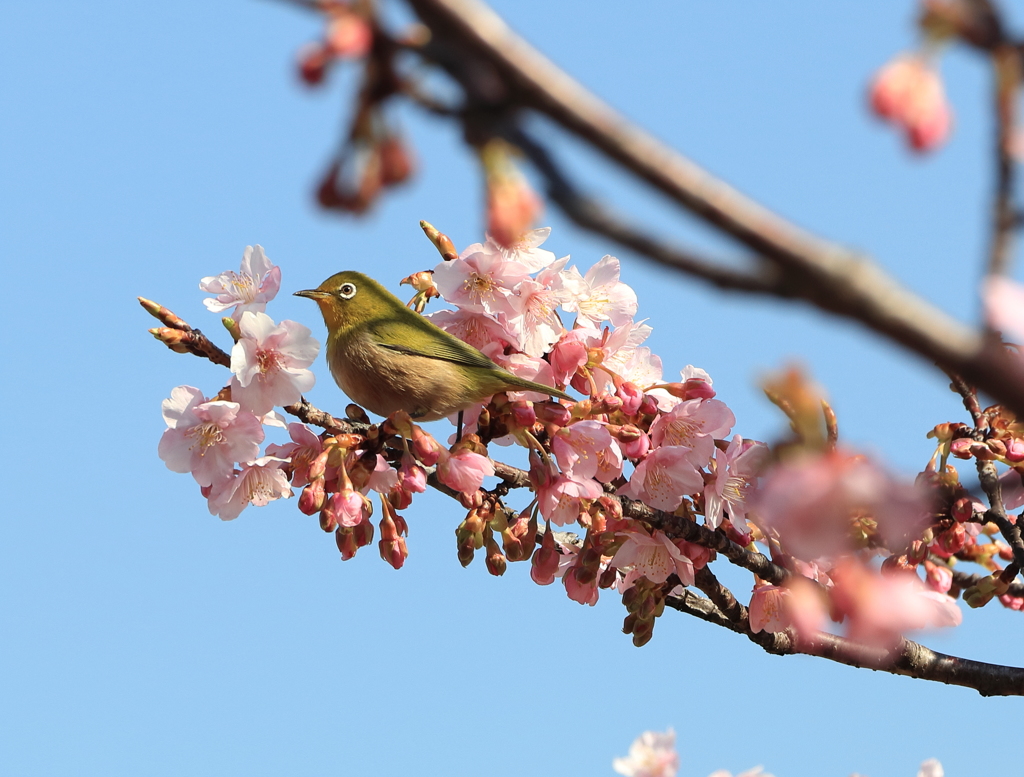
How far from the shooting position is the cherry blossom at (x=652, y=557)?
424 cm

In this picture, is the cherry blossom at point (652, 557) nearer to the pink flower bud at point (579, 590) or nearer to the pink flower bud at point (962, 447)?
the pink flower bud at point (579, 590)

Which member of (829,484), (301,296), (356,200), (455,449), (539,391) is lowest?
(829,484)

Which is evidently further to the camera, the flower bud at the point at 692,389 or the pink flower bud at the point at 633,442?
the flower bud at the point at 692,389

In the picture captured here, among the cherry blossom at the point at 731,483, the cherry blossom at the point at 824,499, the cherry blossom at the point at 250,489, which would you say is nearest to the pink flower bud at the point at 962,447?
the cherry blossom at the point at 731,483

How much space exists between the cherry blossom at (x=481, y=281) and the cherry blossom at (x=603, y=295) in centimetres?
32

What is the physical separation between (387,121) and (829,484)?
2.79ft

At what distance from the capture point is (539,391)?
422cm

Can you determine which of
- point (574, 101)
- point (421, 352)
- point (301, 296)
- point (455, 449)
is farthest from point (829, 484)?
point (301, 296)

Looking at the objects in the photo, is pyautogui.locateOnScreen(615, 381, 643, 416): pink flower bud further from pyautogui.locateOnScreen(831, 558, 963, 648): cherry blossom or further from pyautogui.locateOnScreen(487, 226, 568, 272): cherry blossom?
pyautogui.locateOnScreen(831, 558, 963, 648): cherry blossom

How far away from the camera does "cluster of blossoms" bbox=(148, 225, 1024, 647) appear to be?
390 centimetres

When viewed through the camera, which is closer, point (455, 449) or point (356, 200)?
point (356, 200)


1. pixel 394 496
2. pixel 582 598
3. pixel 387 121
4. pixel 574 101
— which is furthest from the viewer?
pixel 582 598

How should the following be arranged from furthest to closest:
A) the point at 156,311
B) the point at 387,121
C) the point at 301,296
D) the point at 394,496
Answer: the point at 301,296 → the point at 394,496 → the point at 156,311 → the point at 387,121

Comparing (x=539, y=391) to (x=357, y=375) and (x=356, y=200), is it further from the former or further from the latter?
(x=356, y=200)
